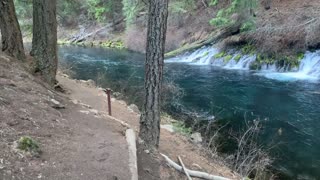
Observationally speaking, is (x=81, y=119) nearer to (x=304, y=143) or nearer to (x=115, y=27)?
(x=304, y=143)

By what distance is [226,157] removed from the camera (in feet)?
27.5

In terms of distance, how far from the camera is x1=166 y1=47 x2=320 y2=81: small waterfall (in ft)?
59.3

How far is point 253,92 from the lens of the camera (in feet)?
49.9

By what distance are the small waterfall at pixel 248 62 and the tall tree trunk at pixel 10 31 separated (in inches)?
512

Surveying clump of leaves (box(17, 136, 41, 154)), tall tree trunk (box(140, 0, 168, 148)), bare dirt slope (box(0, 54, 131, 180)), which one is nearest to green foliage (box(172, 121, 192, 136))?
bare dirt slope (box(0, 54, 131, 180))

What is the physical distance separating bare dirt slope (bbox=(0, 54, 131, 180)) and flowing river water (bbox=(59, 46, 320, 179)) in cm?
445

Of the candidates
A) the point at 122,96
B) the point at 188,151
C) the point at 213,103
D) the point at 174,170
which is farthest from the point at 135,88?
Answer: the point at 174,170

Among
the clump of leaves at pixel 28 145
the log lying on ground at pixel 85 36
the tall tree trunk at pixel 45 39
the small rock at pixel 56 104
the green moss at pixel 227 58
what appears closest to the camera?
the clump of leaves at pixel 28 145

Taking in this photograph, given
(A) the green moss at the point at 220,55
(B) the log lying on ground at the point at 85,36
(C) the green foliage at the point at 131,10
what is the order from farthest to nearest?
(B) the log lying on ground at the point at 85,36 < (C) the green foliage at the point at 131,10 < (A) the green moss at the point at 220,55

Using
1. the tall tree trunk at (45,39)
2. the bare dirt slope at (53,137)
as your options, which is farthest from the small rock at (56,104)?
the tall tree trunk at (45,39)

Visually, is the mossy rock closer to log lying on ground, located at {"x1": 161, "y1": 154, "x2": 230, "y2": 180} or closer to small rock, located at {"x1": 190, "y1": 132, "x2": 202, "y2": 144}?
small rock, located at {"x1": 190, "y1": 132, "x2": 202, "y2": 144}

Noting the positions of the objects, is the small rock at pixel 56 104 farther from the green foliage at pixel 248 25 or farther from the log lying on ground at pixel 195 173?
the green foliage at pixel 248 25

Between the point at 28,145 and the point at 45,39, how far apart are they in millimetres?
4289

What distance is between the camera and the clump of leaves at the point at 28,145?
4.26m
